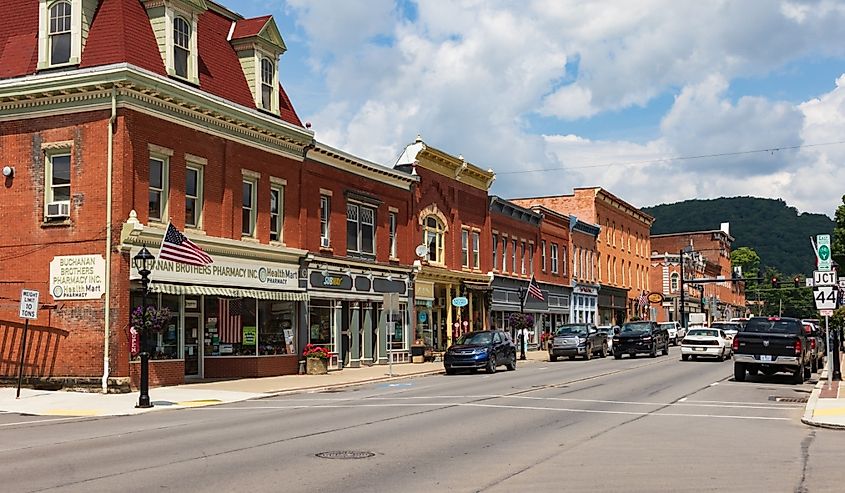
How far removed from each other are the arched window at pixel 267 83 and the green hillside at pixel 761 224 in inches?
5311

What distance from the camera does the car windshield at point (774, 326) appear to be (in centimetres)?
2819

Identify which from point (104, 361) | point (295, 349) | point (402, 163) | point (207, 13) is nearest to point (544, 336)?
point (402, 163)

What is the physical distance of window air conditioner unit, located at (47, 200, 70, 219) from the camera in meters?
26.6

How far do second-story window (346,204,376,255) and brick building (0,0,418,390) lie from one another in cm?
419

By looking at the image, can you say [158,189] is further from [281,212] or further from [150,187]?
[281,212]

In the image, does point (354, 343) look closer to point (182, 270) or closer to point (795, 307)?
point (182, 270)

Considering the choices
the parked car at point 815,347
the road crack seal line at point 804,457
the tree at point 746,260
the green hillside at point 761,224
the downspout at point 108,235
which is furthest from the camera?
the green hillside at point 761,224

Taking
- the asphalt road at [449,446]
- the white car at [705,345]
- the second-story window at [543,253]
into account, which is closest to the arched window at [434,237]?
the white car at [705,345]

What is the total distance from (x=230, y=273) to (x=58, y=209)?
5.75m

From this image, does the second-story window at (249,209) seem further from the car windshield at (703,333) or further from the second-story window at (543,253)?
the second-story window at (543,253)

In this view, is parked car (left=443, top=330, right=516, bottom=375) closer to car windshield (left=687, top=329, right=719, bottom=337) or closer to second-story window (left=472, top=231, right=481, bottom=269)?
car windshield (left=687, top=329, right=719, bottom=337)

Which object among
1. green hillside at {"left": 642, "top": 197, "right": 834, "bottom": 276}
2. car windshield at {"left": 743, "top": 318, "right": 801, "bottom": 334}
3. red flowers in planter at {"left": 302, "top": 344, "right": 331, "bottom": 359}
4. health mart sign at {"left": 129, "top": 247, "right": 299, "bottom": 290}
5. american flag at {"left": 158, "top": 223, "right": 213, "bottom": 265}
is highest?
green hillside at {"left": 642, "top": 197, "right": 834, "bottom": 276}

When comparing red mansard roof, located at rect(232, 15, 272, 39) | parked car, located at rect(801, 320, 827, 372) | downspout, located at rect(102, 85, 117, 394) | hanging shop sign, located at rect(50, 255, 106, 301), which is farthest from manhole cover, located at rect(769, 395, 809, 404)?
red mansard roof, located at rect(232, 15, 272, 39)

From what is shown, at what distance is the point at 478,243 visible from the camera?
51469 mm
